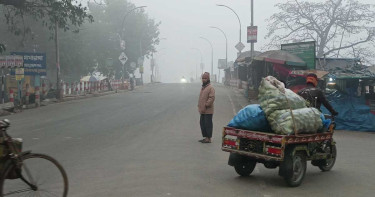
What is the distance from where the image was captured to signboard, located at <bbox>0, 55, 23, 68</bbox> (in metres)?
20.4

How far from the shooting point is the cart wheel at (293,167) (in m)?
6.18

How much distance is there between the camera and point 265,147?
6301 mm

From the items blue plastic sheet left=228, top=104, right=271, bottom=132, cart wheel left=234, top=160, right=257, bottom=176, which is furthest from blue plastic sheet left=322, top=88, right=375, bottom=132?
blue plastic sheet left=228, top=104, right=271, bottom=132

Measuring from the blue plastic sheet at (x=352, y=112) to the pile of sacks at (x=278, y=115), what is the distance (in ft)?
24.5

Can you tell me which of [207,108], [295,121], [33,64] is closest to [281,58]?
[207,108]

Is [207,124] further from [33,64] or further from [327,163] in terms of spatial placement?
[33,64]

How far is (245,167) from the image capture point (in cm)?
696

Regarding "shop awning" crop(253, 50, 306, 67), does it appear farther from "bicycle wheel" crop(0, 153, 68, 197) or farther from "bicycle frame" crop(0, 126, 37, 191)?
"bicycle frame" crop(0, 126, 37, 191)

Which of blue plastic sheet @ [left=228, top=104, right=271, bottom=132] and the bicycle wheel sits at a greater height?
blue plastic sheet @ [left=228, top=104, right=271, bottom=132]

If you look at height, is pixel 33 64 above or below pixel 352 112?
above

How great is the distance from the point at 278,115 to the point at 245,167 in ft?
3.68

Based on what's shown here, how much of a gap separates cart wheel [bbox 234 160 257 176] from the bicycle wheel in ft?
9.83

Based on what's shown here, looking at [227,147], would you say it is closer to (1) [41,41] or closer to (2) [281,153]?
(2) [281,153]

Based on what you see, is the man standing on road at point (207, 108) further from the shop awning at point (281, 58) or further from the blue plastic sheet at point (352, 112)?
the shop awning at point (281, 58)
